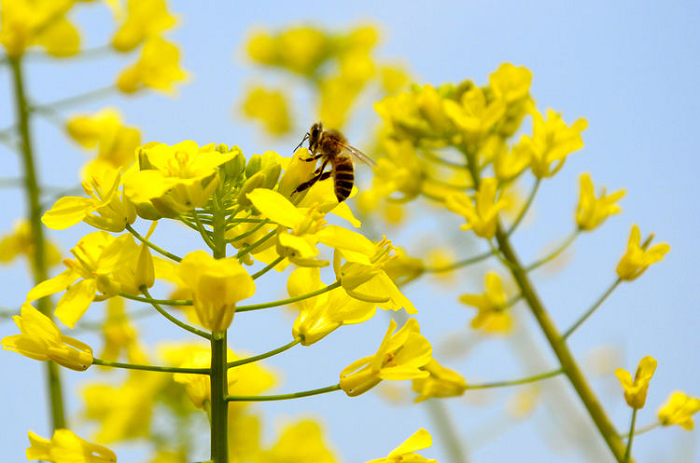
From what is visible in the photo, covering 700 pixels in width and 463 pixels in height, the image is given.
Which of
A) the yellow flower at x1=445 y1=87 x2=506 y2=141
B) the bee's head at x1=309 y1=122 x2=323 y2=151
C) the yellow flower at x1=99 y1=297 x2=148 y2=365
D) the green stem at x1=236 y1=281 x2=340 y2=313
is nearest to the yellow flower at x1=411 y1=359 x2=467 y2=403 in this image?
the green stem at x1=236 y1=281 x2=340 y2=313

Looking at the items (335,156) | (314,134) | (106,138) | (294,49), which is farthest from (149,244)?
(294,49)

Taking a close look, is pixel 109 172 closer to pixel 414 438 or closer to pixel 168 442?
pixel 414 438

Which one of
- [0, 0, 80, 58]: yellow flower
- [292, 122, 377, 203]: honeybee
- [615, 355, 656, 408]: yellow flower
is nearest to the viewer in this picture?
[615, 355, 656, 408]: yellow flower

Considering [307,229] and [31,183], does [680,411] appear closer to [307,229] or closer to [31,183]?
[307,229]

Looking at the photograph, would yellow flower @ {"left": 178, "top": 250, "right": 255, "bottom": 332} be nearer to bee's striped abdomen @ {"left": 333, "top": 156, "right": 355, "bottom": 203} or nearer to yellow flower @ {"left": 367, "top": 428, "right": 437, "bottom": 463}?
yellow flower @ {"left": 367, "top": 428, "right": 437, "bottom": 463}

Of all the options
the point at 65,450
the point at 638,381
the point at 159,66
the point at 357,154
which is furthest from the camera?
the point at 159,66

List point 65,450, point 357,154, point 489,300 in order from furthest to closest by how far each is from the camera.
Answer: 1. point 357,154
2. point 489,300
3. point 65,450
